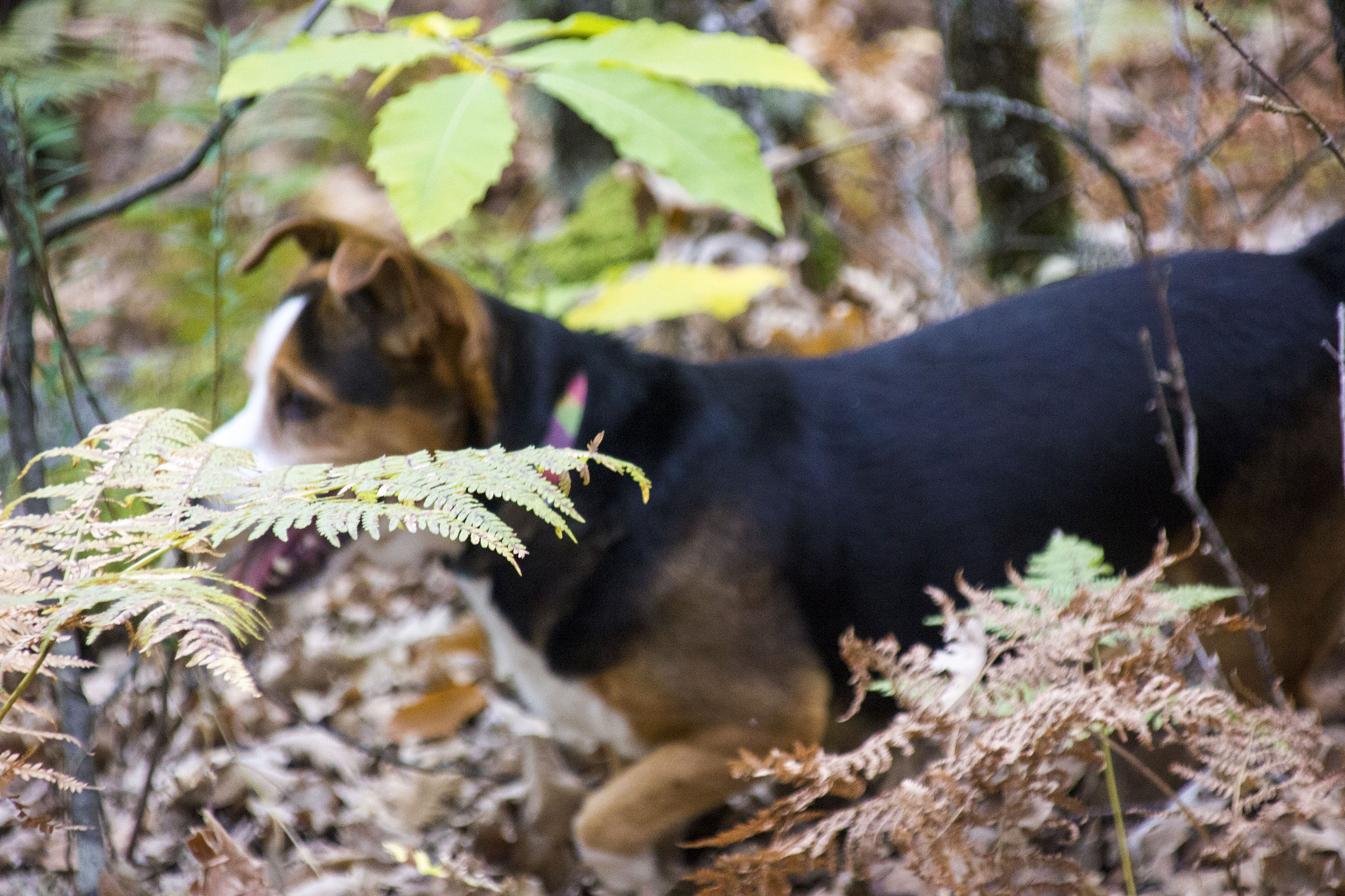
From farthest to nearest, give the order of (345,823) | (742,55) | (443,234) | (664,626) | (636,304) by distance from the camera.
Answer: (443,234), (636,304), (345,823), (664,626), (742,55)

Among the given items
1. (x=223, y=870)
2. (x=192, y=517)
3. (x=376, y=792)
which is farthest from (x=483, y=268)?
(x=192, y=517)

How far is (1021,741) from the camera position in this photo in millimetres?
1764

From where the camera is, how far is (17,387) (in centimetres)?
255

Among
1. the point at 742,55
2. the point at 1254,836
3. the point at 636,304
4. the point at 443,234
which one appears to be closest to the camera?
the point at 1254,836

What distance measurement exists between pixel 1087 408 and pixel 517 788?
2.22m

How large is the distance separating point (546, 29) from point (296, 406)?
1.23 meters

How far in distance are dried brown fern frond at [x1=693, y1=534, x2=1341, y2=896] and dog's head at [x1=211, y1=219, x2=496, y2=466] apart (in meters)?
1.43

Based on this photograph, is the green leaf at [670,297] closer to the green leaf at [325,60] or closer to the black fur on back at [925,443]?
the black fur on back at [925,443]

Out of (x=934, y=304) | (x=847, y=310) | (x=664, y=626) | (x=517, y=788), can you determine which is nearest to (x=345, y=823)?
(x=517, y=788)

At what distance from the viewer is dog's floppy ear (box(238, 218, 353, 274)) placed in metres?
3.05

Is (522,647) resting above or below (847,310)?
below

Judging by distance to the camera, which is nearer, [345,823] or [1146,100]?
[345,823]

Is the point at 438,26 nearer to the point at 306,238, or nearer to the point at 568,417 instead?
the point at 306,238

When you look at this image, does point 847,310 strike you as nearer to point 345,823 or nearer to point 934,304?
point 934,304
